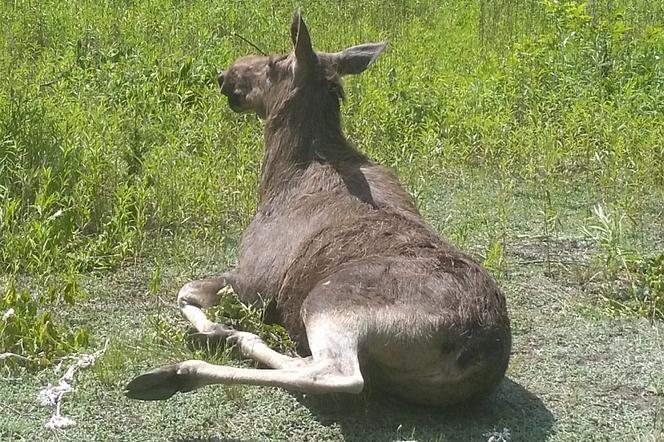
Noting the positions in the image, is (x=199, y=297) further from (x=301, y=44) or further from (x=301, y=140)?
(x=301, y=44)

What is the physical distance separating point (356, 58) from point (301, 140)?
2.05 ft

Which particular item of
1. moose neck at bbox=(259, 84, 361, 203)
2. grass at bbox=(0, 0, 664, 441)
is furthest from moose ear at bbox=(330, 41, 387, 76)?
grass at bbox=(0, 0, 664, 441)

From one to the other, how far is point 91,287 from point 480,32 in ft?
22.1

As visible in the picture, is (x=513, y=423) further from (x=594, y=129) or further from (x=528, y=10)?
(x=528, y=10)

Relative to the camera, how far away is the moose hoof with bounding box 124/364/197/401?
478 cm

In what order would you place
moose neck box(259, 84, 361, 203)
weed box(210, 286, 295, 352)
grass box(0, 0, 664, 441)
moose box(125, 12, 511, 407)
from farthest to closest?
moose neck box(259, 84, 361, 203) → weed box(210, 286, 295, 352) → grass box(0, 0, 664, 441) → moose box(125, 12, 511, 407)

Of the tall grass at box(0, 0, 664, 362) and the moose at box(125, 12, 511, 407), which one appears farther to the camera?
the tall grass at box(0, 0, 664, 362)

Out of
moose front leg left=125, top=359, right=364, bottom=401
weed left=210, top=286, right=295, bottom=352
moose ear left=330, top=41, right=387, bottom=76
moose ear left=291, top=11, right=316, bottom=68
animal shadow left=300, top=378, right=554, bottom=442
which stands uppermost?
moose ear left=291, top=11, right=316, bottom=68

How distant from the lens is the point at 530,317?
6.34 metres

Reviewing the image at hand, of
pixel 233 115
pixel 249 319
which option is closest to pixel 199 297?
pixel 249 319

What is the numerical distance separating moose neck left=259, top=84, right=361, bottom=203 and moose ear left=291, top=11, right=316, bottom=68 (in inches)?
6.6

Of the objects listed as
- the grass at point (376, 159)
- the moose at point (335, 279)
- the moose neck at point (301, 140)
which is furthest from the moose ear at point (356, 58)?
the grass at point (376, 159)

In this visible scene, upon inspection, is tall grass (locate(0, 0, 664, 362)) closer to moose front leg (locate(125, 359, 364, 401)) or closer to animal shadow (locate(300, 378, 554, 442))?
moose front leg (locate(125, 359, 364, 401))

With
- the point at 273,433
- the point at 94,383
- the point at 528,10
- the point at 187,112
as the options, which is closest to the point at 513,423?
the point at 273,433
